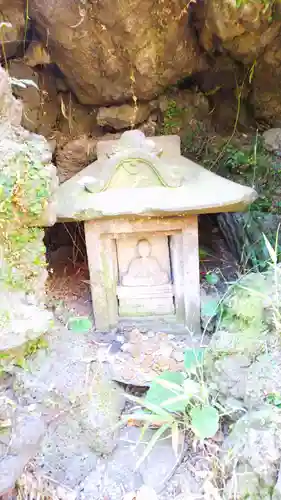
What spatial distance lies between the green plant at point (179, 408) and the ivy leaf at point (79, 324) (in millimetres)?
1076

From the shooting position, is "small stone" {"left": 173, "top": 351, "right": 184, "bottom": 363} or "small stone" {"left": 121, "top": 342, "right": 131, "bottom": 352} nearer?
"small stone" {"left": 173, "top": 351, "right": 184, "bottom": 363}

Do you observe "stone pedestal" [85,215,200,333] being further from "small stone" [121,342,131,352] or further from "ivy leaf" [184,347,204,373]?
"ivy leaf" [184,347,204,373]

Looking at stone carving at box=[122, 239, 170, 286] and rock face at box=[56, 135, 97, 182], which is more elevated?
rock face at box=[56, 135, 97, 182]

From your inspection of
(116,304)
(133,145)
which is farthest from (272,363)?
(133,145)

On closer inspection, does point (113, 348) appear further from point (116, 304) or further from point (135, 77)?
point (135, 77)

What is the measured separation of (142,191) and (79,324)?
1283 millimetres

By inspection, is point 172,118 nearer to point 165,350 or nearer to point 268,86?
point 268,86

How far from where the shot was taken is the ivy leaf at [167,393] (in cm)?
235

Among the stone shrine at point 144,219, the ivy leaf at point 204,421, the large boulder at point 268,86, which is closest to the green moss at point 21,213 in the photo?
the stone shrine at point 144,219

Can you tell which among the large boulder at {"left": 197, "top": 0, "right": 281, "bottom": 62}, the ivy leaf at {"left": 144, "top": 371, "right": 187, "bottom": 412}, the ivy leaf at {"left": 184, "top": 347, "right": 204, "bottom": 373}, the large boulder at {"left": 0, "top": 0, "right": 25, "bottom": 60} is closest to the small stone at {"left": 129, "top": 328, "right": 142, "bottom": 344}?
the ivy leaf at {"left": 184, "top": 347, "right": 204, "bottom": 373}

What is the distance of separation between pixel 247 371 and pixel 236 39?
3034mm

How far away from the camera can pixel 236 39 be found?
3738 mm

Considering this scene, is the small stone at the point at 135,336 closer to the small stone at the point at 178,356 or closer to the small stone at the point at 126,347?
the small stone at the point at 126,347

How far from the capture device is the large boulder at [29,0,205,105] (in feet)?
11.0
